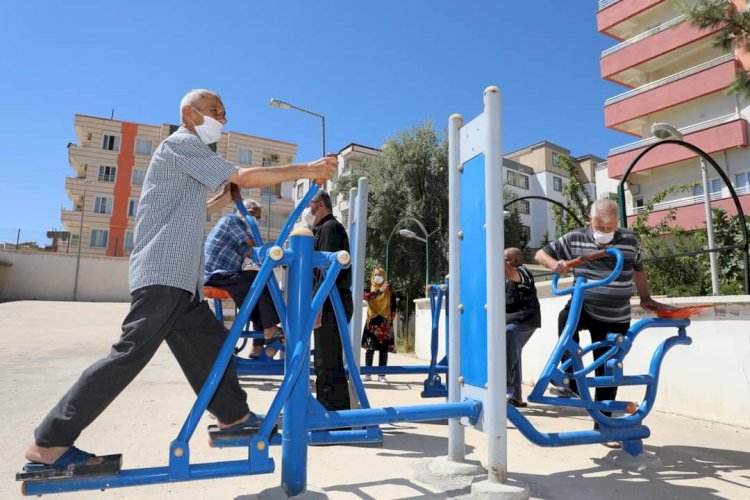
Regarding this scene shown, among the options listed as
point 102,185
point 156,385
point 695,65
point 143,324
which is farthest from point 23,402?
point 102,185

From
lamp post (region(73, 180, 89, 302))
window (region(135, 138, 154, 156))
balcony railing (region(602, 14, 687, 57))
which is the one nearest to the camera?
balcony railing (region(602, 14, 687, 57))

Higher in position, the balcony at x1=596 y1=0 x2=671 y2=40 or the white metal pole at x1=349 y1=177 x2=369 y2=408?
the balcony at x1=596 y1=0 x2=671 y2=40

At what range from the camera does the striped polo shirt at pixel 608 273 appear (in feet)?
11.7

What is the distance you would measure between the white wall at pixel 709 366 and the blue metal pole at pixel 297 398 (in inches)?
154

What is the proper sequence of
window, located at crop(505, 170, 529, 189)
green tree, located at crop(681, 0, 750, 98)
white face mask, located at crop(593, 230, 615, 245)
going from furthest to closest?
window, located at crop(505, 170, 529, 189)
green tree, located at crop(681, 0, 750, 98)
white face mask, located at crop(593, 230, 615, 245)

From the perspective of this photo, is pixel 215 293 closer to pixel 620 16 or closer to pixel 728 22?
pixel 728 22

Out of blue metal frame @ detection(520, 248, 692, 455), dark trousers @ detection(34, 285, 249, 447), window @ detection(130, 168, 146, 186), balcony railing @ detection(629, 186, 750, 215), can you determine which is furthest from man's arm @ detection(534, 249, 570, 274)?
window @ detection(130, 168, 146, 186)

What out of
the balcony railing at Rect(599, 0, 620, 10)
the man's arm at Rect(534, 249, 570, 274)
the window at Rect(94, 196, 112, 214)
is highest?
the balcony railing at Rect(599, 0, 620, 10)

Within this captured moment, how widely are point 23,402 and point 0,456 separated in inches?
67.8

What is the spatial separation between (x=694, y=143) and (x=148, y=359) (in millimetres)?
23539

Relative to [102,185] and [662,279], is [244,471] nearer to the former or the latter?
[662,279]

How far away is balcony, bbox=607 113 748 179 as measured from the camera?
758 inches

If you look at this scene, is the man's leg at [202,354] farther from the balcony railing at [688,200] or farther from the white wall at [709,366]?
the balcony railing at [688,200]

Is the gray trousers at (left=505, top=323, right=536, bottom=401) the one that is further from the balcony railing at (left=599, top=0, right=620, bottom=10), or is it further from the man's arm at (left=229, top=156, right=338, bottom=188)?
the balcony railing at (left=599, top=0, right=620, bottom=10)
